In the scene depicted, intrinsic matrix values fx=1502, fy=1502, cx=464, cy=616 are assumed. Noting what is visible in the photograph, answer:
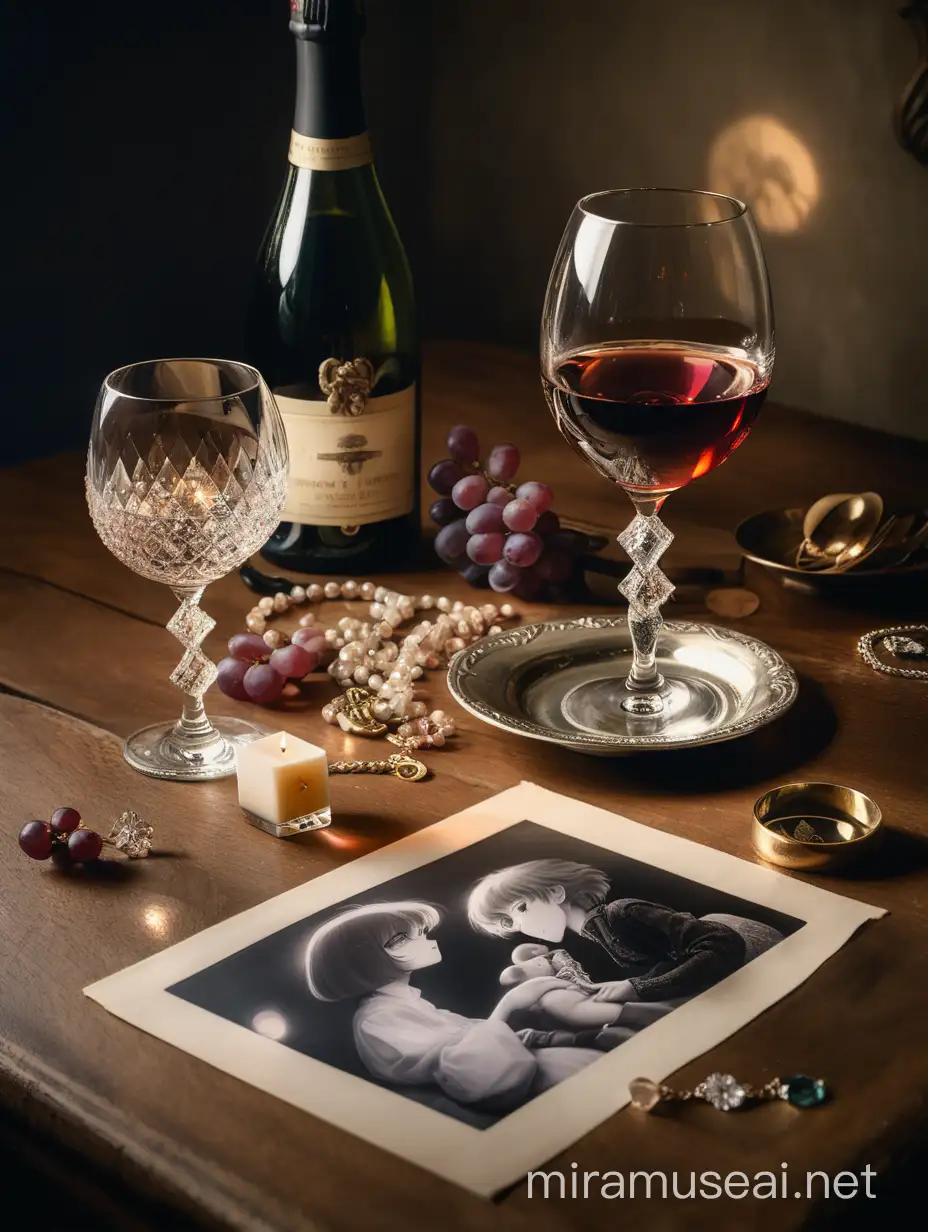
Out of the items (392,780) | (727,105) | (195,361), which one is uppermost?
(727,105)

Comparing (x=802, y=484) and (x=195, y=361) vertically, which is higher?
(x=195, y=361)

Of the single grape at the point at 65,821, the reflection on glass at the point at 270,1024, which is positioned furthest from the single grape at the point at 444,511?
the reflection on glass at the point at 270,1024

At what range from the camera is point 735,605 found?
1.26 metres

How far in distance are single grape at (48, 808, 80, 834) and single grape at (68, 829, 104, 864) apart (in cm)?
1

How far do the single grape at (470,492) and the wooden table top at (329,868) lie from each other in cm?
7

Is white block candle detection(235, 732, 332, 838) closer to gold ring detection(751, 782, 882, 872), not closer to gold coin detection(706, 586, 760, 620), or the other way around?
gold ring detection(751, 782, 882, 872)

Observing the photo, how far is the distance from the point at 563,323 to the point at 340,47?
369 mm

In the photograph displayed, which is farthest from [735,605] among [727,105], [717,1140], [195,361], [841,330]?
[727,105]

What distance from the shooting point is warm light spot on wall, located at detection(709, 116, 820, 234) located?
73.3 inches

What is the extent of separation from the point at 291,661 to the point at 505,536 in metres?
0.26

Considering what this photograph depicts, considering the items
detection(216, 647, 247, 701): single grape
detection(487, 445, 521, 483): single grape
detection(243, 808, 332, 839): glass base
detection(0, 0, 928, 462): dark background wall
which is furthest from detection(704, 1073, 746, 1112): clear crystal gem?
detection(0, 0, 928, 462): dark background wall

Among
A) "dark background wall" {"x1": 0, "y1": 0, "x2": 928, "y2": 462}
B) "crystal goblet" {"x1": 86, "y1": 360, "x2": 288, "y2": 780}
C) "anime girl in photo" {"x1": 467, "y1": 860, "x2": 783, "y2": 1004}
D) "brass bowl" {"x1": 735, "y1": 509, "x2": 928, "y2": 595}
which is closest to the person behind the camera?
"anime girl in photo" {"x1": 467, "y1": 860, "x2": 783, "y2": 1004}

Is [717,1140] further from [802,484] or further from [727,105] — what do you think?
[727,105]

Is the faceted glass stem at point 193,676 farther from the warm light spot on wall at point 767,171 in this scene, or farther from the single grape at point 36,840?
the warm light spot on wall at point 767,171
